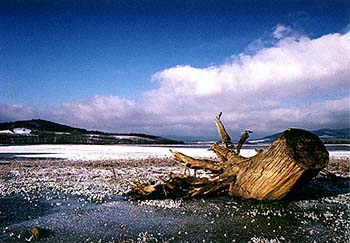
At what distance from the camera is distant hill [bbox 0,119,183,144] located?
10044cm

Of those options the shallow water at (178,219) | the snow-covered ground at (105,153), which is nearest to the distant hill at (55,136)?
the snow-covered ground at (105,153)

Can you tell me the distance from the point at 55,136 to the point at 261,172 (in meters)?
115

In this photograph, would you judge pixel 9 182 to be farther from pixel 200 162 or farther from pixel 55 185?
pixel 200 162

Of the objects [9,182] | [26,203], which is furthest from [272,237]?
[9,182]

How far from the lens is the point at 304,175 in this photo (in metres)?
12.2

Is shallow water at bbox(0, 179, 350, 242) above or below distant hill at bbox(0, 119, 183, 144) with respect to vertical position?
below

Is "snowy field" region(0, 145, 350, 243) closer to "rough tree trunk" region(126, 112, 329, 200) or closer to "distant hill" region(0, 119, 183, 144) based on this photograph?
"rough tree trunk" region(126, 112, 329, 200)

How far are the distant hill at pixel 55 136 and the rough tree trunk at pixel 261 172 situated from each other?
91231mm

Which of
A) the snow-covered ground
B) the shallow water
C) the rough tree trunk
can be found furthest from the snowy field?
the snow-covered ground

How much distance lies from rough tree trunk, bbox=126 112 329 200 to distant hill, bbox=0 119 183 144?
9123cm

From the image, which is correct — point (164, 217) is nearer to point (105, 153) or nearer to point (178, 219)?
point (178, 219)

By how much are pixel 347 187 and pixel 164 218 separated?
40.1 ft

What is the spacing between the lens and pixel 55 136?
382 ft

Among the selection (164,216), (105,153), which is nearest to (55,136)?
(105,153)
